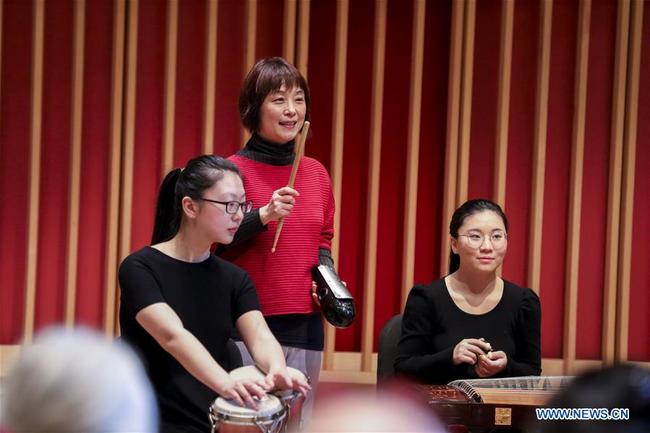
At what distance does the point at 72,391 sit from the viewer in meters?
0.80

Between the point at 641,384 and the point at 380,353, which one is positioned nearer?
the point at 641,384

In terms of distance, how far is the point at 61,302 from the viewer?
3.89 m

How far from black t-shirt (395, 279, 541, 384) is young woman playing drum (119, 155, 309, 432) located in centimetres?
61

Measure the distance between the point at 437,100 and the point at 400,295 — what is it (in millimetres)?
918

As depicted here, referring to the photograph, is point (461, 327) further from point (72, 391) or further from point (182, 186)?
point (72, 391)

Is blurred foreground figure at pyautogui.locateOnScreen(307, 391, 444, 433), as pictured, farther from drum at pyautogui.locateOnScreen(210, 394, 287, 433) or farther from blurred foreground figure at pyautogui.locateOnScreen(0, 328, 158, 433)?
drum at pyautogui.locateOnScreen(210, 394, 287, 433)

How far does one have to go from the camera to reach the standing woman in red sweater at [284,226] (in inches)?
92.8

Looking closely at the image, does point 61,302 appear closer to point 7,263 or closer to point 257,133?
point 7,263

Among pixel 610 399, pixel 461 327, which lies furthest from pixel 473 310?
pixel 610 399

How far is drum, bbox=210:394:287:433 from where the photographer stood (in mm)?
1622

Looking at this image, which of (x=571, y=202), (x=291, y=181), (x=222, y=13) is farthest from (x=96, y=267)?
(x=571, y=202)

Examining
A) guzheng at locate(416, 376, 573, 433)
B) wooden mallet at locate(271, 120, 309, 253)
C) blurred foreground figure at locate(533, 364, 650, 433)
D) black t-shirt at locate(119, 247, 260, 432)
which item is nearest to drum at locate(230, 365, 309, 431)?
black t-shirt at locate(119, 247, 260, 432)

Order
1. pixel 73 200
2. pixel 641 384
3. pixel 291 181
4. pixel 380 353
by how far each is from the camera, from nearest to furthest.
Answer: pixel 641 384 < pixel 291 181 < pixel 380 353 < pixel 73 200

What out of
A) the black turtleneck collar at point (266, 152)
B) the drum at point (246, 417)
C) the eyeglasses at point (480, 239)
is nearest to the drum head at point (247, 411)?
the drum at point (246, 417)
